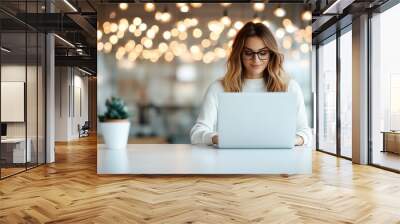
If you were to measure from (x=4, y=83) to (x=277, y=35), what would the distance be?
3.66 metres

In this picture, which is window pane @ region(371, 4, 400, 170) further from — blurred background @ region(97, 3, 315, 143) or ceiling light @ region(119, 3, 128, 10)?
ceiling light @ region(119, 3, 128, 10)

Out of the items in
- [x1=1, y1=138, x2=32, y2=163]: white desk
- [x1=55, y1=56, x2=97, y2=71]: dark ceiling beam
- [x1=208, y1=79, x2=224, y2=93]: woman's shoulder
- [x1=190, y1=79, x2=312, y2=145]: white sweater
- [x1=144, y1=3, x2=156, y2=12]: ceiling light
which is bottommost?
[x1=1, y1=138, x2=32, y2=163]: white desk

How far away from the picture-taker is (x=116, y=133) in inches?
85.9

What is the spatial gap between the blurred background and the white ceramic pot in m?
2.41

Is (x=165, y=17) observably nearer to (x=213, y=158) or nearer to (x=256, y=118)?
(x=213, y=158)

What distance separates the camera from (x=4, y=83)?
216 inches

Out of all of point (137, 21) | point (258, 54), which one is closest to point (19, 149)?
point (137, 21)

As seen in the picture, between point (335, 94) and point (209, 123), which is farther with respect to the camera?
point (335, 94)

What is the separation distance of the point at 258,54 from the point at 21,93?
4.91m

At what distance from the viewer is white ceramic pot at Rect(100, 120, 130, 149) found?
2.16m

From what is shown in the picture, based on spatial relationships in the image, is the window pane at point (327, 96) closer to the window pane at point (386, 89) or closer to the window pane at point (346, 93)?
the window pane at point (346, 93)

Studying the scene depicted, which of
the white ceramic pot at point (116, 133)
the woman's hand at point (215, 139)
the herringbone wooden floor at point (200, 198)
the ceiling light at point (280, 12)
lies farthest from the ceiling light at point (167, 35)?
the woman's hand at point (215, 139)

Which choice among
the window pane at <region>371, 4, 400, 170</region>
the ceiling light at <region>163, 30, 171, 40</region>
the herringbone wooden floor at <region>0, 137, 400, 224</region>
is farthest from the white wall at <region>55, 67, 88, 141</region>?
the window pane at <region>371, 4, 400, 170</region>

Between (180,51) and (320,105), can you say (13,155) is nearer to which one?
(180,51)
